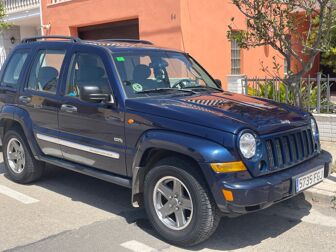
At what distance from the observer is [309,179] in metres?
4.20

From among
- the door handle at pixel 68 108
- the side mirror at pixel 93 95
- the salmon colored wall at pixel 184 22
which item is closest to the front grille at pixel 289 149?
the side mirror at pixel 93 95

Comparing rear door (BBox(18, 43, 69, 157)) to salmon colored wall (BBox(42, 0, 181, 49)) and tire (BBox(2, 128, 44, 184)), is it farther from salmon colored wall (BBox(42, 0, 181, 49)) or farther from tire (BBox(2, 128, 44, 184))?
salmon colored wall (BBox(42, 0, 181, 49))

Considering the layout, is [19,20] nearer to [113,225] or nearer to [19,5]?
[19,5]

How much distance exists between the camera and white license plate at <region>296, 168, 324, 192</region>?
4.03 metres

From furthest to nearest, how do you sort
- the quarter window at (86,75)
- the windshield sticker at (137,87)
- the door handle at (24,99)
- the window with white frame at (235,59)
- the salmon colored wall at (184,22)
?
the window with white frame at (235,59) → the salmon colored wall at (184,22) → the door handle at (24,99) → the quarter window at (86,75) → the windshield sticker at (137,87)

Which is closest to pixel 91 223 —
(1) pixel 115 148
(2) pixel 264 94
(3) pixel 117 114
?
(1) pixel 115 148

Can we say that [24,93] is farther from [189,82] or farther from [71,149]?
[189,82]

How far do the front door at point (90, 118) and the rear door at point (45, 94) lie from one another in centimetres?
18

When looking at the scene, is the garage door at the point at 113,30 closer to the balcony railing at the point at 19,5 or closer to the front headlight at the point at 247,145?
the balcony railing at the point at 19,5

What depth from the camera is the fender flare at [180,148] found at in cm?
369

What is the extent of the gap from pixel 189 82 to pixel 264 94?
157 inches

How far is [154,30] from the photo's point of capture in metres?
11.5

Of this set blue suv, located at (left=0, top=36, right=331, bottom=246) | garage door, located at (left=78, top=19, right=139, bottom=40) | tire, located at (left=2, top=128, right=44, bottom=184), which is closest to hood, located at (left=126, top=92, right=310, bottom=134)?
blue suv, located at (left=0, top=36, right=331, bottom=246)

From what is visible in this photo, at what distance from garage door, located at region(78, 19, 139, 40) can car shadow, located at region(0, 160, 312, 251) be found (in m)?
8.04
